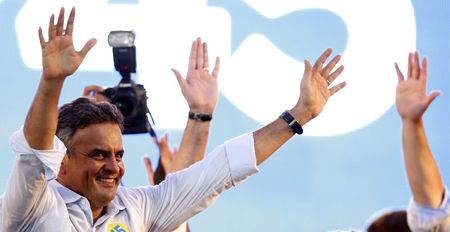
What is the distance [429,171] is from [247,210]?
2264mm

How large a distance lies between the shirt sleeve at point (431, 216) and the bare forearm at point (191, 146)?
1246 millimetres

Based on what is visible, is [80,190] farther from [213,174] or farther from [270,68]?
[270,68]

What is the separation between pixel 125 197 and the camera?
3.48 meters

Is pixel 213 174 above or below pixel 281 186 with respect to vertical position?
above

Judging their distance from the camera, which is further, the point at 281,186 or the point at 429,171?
the point at 281,186

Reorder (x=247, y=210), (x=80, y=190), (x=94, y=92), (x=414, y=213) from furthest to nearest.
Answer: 1. (x=247, y=210)
2. (x=94, y=92)
3. (x=80, y=190)
4. (x=414, y=213)

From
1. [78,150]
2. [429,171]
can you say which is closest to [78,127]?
[78,150]

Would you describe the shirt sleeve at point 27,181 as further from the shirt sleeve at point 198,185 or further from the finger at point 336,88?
the finger at point 336,88

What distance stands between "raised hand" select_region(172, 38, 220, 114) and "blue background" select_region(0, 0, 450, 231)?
1217 mm

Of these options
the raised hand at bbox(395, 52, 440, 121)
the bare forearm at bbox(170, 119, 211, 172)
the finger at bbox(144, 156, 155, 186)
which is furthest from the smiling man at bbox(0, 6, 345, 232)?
the finger at bbox(144, 156, 155, 186)

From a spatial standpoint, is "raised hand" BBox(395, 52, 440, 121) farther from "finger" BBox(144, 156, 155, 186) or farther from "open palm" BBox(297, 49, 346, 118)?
"finger" BBox(144, 156, 155, 186)

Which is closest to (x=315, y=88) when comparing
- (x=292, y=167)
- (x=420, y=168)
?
(x=420, y=168)

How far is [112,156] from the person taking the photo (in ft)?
11.1

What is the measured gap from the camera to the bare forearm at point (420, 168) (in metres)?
2.97
